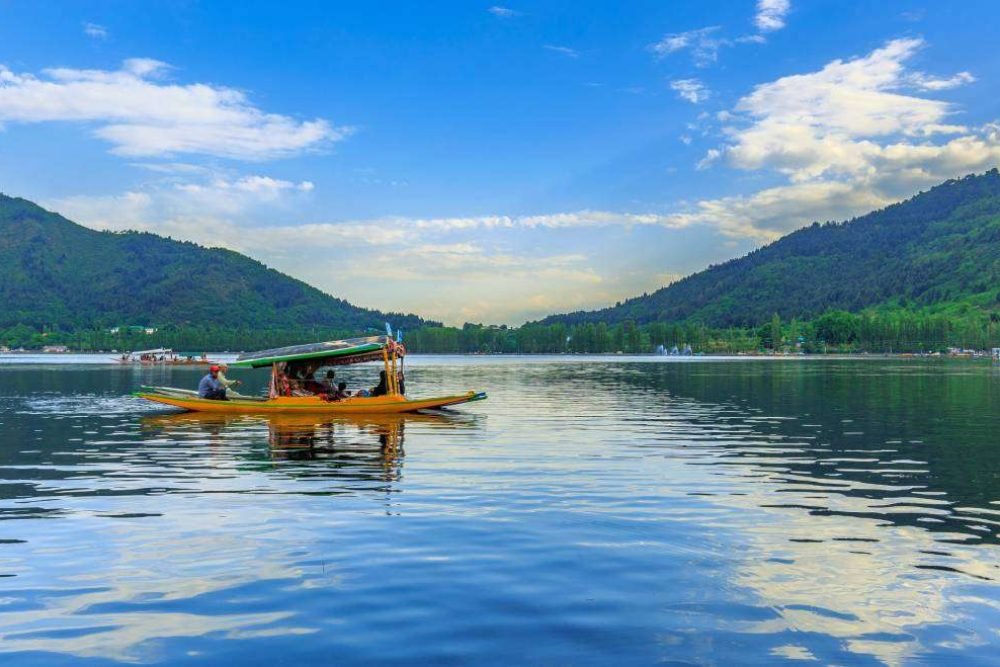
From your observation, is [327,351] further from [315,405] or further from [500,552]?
[500,552]

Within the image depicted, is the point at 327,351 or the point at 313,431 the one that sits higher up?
the point at 327,351

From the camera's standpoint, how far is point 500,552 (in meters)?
14.9

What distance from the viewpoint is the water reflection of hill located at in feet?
64.9

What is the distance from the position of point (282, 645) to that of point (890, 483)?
62.0 ft

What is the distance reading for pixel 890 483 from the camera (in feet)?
76.2

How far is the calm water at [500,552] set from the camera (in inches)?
415

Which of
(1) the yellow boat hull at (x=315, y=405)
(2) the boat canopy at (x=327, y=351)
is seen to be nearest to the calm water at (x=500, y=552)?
(1) the yellow boat hull at (x=315, y=405)

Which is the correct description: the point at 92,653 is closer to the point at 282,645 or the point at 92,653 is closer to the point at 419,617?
the point at 282,645

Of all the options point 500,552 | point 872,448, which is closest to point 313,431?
point 872,448

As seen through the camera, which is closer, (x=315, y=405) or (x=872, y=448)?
(x=872, y=448)

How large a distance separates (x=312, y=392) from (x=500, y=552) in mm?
33020

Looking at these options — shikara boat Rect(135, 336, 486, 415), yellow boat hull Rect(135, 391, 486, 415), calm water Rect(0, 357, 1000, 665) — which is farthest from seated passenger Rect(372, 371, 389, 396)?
calm water Rect(0, 357, 1000, 665)

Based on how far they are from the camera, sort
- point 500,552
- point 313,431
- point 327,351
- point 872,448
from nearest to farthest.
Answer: point 500,552, point 872,448, point 313,431, point 327,351

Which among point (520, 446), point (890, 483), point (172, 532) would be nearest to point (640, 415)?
point (520, 446)
